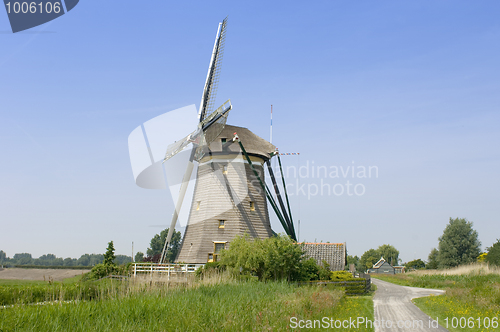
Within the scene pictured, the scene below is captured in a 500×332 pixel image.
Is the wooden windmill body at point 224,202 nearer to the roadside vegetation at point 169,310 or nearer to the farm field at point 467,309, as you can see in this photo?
the roadside vegetation at point 169,310

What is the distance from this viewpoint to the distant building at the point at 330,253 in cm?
2706

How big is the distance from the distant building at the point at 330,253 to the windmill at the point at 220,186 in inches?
133

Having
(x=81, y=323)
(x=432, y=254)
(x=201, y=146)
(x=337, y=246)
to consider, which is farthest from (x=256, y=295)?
(x=432, y=254)

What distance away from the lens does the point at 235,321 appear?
7699mm

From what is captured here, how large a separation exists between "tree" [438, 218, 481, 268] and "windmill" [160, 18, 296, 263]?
32661 millimetres

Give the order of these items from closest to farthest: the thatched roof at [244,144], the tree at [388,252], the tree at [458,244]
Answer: the thatched roof at [244,144]
the tree at [458,244]
the tree at [388,252]

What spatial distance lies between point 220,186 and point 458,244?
3777 centimetres

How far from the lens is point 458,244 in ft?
161

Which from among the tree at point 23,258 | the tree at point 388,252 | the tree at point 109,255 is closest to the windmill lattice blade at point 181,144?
the tree at point 109,255

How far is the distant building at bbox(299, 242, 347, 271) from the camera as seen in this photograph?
88.8 feet

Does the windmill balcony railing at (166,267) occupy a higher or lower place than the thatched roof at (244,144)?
lower

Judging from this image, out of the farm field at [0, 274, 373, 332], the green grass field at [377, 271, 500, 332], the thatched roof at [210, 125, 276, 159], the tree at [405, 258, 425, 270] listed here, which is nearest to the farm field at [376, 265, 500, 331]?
the green grass field at [377, 271, 500, 332]

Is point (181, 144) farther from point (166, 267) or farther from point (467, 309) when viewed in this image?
point (467, 309)

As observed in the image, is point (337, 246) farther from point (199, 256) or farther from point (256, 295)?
point (256, 295)
